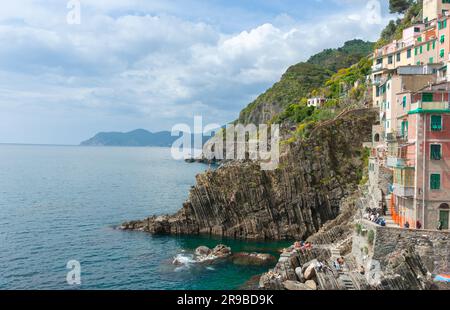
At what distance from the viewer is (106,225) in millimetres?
71250

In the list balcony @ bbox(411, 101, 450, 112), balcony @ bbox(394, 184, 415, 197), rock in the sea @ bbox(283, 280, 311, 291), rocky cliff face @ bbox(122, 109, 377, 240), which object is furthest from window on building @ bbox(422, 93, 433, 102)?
rocky cliff face @ bbox(122, 109, 377, 240)

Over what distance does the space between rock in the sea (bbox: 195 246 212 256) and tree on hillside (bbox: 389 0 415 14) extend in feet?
316

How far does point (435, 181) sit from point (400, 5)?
98217 millimetres

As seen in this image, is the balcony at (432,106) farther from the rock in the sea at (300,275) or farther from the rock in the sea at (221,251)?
the rock in the sea at (221,251)

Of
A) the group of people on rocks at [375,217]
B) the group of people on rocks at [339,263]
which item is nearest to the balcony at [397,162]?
the group of people on rocks at [375,217]

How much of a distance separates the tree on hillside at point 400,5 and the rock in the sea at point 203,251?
9632 centimetres

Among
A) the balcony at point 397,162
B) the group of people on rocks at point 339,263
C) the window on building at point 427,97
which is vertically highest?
the window on building at point 427,97

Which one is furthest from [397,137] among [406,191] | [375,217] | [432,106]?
[375,217]

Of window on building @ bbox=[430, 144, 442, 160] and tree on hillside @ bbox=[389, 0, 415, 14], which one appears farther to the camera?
tree on hillside @ bbox=[389, 0, 415, 14]

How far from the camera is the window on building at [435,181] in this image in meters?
35.0

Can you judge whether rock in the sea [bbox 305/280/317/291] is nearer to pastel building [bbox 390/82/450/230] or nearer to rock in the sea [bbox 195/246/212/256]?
pastel building [bbox 390/82/450/230]

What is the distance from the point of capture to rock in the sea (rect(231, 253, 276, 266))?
50531 millimetres

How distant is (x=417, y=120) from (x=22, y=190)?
107 m

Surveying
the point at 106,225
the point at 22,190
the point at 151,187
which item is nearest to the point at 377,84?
the point at 106,225
